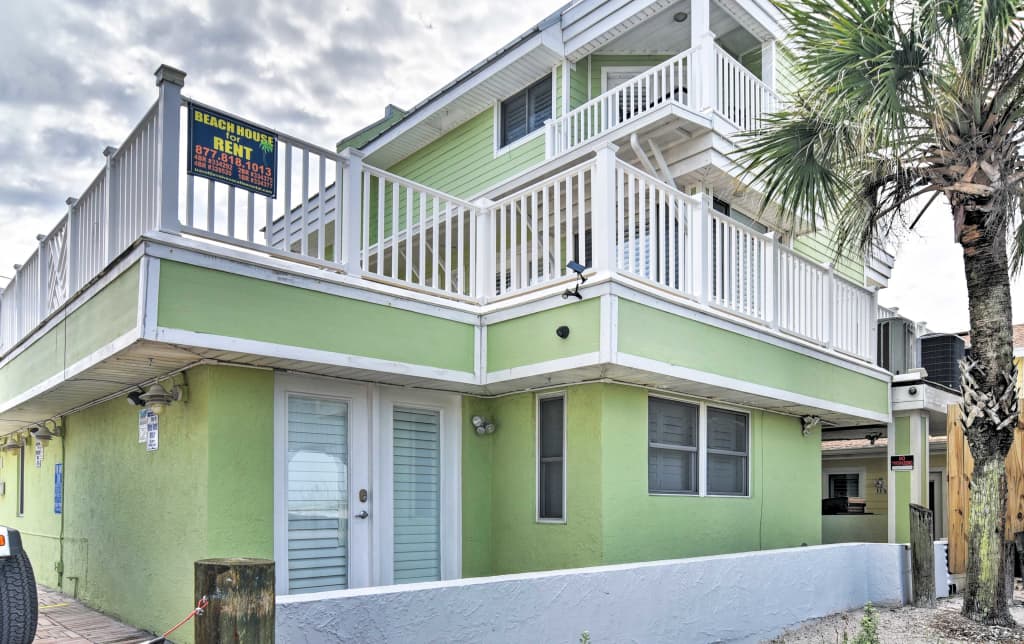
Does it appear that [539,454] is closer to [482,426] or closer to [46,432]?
[482,426]

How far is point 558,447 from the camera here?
7570 mm

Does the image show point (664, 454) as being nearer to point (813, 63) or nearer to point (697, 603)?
point (697, 603)

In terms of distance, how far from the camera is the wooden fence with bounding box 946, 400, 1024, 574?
9.89 meters

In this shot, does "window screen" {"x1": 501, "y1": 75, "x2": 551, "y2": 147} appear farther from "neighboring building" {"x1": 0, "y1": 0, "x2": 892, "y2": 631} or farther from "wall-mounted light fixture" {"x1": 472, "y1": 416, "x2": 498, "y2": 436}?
"wall-mounted light fixture" {"x1": 472, "y1": 416, "x2": 498, "y2": 436}

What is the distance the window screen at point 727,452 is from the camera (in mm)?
8633

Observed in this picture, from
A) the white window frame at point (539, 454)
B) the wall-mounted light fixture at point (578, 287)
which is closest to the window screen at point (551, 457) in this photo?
the white window frame at point (539, 454)

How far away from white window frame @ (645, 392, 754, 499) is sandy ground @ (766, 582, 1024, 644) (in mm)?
1540

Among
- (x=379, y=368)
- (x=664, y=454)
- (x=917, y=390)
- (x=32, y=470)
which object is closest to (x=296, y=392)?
(x=379, y=368)

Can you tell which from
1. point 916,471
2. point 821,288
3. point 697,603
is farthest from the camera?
point 916,471

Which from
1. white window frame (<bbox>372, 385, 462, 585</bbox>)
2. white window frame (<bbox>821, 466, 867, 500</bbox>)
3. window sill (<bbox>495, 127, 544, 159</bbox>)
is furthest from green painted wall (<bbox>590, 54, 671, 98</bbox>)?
white window frame (<bbox>821, 466, 867, 500</bbox>)

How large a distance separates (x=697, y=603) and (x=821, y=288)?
491cm

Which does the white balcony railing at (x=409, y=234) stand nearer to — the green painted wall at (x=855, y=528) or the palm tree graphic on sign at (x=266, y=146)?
the palm tree graphic on sign at (x=266, y=146)

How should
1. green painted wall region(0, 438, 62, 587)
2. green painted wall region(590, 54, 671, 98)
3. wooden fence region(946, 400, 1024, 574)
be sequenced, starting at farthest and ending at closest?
green painted wall region(590, 54, 671, 98) → wooden fence region(946, 400, 1024, 574) → green painted wall region(0, 438, 62, 587)

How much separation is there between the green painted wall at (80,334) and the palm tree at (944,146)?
606 cm
